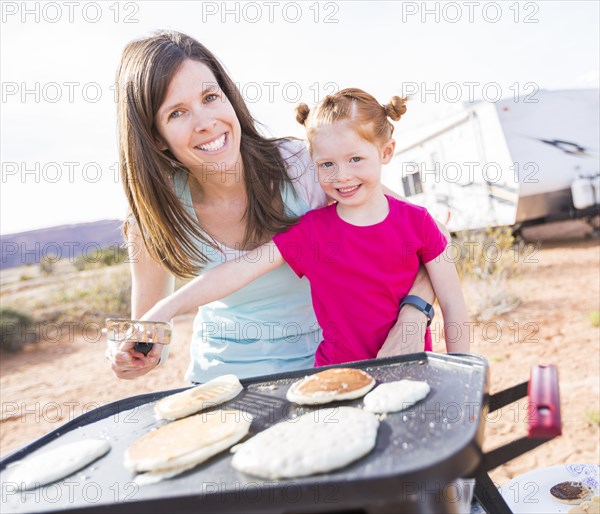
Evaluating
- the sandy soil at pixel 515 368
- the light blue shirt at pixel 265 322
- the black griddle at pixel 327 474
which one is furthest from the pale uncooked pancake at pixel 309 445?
the sandy soil at pixel 515 368

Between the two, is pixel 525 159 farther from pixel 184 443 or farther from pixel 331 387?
pixel 184 443

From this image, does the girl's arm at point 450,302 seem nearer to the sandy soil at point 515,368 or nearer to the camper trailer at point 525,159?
the sandy soil at point 515,368

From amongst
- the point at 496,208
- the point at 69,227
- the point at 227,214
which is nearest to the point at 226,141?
the point at 227,214

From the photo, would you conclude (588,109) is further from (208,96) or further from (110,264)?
(110,264)

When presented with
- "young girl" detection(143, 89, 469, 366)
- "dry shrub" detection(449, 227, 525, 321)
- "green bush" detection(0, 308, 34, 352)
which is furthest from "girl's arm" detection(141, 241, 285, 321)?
"green bush" detection(0, 308, 34, 352)

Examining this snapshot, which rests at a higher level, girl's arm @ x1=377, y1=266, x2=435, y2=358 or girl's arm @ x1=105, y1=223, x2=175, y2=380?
girl's arm @ x1=105, y1=223, x2=175, y2=380

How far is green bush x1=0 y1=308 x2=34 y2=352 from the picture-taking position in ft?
37.2

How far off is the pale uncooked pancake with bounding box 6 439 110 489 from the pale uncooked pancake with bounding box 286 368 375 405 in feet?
1.73

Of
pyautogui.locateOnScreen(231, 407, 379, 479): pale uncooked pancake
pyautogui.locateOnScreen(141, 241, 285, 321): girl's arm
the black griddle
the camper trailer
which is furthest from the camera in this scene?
the camper trailer

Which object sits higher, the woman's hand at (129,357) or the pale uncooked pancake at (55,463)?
the woman's hand at (129,357)

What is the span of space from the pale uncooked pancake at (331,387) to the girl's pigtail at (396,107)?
1131 millimetres

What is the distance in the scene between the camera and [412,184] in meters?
12.3

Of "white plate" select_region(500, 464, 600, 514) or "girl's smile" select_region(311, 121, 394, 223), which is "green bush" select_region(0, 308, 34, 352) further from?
"white plate" select_region(500, 464, 600, 514)

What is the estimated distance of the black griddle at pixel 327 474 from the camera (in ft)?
3.00
